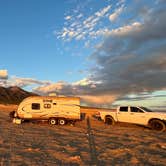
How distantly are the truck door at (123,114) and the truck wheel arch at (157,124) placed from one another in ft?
6.63

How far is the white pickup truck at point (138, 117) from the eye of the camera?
1996 cm

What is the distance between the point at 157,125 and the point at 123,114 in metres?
3.03

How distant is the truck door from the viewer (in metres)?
21.7

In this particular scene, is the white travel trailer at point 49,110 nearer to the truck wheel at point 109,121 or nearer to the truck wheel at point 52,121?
the truck wheel at point 52,121

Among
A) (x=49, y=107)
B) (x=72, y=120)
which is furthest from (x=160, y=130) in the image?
(x=49, y=107)

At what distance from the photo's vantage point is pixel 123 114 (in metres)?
22.0

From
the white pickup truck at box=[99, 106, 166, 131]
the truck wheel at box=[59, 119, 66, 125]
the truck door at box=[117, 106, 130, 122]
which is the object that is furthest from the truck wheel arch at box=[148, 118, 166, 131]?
the truck wheel at box=[59, 119, 66, 125]

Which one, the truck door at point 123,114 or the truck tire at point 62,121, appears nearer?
the truck door at point 123,114

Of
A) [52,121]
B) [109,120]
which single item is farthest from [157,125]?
[52,121]

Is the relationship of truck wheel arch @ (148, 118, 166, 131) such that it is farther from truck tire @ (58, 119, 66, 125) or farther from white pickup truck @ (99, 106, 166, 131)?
truck tire @ (58, 119, 66, 125)

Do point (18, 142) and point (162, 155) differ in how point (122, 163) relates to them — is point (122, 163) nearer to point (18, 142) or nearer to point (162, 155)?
point (162, 155)

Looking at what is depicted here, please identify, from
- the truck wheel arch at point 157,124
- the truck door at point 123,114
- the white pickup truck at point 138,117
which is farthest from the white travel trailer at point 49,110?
the truck wheel arch at point 157,124

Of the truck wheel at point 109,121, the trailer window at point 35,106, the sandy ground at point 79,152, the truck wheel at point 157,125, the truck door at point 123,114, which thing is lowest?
the sandy ground at point 79,152

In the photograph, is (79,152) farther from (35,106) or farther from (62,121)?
(35,106)
